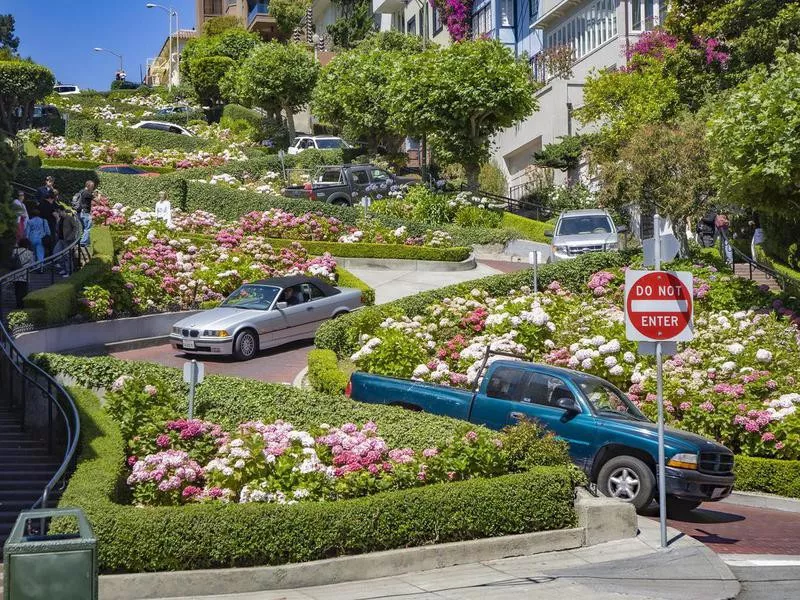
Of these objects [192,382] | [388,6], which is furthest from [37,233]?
[388,6]

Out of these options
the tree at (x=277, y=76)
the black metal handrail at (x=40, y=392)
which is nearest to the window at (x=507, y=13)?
the tree at (x=277, y=76)

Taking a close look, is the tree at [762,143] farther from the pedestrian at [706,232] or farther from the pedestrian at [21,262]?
the pedestrian at [21,262]

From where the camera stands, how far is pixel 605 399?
1598 cm

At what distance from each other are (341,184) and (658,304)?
1125 inches

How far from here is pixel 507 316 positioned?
22.6m

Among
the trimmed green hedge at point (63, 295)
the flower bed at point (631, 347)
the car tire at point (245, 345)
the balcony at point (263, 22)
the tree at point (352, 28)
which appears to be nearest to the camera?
the flower bed at point (631, 347)

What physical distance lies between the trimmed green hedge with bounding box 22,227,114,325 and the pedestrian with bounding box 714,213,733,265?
14010mm

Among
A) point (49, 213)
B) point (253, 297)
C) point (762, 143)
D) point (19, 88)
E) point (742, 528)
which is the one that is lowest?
point (742, 528)

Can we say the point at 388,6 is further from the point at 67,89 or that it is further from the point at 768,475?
the point at 768,475

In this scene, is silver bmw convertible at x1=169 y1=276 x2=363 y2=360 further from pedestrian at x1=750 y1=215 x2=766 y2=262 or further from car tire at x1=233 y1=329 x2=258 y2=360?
pedestrian at x1=750 y1=215 x2=766 y2=262

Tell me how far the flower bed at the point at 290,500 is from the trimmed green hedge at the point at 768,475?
14.2ft

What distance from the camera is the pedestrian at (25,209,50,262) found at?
26.6 metres

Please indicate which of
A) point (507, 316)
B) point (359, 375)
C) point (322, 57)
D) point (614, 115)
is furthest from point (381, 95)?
point (359, 375)

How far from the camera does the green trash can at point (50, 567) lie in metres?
6.70
